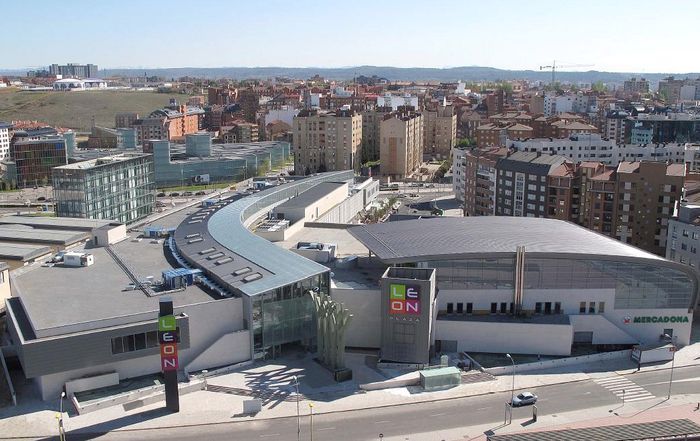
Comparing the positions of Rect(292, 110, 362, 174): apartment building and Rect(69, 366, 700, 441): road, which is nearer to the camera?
Rect(69, 366, 700, 441): road

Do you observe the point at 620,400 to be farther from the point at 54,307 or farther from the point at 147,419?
the point at 54,307

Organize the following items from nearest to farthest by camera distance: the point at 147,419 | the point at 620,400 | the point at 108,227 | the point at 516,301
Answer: the point at 147,419
the point at 620,400
the point at 516,301
the point at 108,227

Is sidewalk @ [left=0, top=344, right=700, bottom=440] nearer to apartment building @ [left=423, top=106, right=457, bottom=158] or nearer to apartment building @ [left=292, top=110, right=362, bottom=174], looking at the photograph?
apartment building @ [left=292, top=110, right=362, bottom=174]

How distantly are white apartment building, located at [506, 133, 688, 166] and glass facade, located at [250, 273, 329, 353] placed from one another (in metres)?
60.4

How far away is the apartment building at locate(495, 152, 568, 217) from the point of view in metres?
Answer: 76.5

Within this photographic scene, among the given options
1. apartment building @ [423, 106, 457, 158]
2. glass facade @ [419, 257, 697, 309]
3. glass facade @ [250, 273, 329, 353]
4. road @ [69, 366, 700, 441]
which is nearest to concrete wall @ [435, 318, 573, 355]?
glass facade @ [419, 257, 697, 309]

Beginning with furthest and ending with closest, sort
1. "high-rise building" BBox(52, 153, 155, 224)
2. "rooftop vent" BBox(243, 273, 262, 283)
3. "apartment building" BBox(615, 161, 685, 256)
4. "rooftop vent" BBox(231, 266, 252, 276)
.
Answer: "high-rise building" BBox(52, 153, 155, 224)
"apartment building" BBox(615, 161, 685, 256)
"rooftop vent" BBox(231, 266, 252, 276)
"rooftop vent" BBox(243, 273, 262, 283)

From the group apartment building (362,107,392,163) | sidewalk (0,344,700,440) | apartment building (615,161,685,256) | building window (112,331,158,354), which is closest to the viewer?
sidewalk (0,344,700,440)

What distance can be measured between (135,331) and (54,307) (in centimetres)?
596

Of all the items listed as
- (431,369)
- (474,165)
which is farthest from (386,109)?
(431,369)

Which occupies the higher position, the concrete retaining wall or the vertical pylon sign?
the vertical pylon sign

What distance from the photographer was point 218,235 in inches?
2227

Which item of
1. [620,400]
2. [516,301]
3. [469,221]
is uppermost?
[469,221]

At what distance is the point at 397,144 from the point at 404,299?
281 ft
